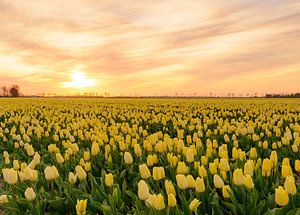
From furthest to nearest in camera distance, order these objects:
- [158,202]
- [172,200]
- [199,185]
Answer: [199,185], [172,200], [158,202]

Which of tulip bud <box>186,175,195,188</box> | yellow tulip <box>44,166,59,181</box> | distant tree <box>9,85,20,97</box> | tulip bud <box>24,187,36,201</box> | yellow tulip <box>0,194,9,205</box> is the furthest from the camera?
distant tree <box>9,85,20,97</box>

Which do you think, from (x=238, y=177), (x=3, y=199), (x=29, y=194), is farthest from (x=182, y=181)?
(x=3, y=199)

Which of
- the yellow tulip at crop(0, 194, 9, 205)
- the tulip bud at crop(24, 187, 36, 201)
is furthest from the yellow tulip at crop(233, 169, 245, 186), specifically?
the yellow tulip at crop(0, 194, 9, 205)

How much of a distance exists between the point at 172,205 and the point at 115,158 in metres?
3.51

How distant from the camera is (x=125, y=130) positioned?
9727 millimetres

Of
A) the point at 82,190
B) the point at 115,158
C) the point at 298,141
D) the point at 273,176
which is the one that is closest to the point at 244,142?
the point at 298,141

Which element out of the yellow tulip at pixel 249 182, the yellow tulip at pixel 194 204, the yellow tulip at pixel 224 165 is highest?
the yellow tulip at pixel 224 165

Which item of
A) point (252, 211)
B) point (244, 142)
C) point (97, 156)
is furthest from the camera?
point (244, 142)

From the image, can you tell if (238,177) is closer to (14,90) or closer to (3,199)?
(3,199)

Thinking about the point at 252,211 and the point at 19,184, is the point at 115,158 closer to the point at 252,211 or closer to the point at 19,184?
the point at 19,184

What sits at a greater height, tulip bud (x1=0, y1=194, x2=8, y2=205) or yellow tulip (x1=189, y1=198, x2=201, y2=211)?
yellow tulip (x1=189, y1=198, x2=201, y2=211)

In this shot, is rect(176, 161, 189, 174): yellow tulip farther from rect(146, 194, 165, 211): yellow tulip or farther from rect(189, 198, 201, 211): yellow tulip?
rect(146, 194, 165, 211): yellow tulip

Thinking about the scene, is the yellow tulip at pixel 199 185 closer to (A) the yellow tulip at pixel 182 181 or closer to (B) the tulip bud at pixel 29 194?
(A) the yellow tulip at pixel 182 181

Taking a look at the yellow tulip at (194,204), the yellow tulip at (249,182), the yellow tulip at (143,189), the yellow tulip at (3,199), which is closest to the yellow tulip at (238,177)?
the yellow tulip at (249,182)
